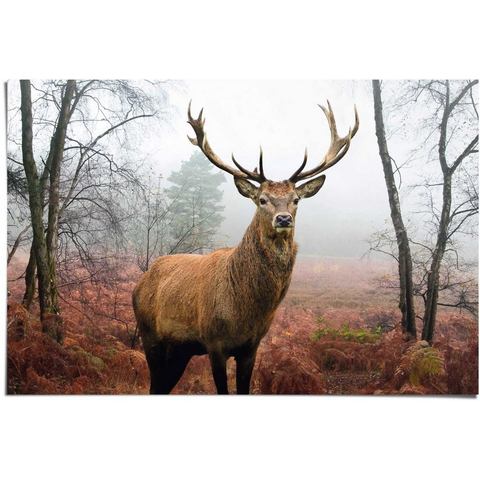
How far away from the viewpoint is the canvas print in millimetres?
5289

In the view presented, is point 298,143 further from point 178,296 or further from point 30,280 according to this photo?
point 30,280

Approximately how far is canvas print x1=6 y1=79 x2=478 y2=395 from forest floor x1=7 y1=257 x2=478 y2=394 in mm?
12

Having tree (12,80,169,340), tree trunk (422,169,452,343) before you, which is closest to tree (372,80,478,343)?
tree trunk (422,169,452,343)

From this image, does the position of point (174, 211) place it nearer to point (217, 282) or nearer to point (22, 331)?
point (217, 282)

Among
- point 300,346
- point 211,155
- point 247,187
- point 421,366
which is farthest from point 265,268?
point 421,366

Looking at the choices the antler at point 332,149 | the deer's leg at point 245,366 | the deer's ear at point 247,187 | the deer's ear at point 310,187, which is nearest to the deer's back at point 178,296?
the deer's leg at point 245,366

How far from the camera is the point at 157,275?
5328mm

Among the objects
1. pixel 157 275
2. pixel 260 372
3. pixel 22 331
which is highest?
pixel 157 275

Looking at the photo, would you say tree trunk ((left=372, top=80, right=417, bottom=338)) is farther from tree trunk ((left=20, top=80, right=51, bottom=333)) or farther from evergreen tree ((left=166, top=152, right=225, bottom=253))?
tree trunk ((left=20, top=80, right=51, bottom=333))

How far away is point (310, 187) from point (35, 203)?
7.91 ft

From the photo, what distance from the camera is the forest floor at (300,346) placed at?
5230 mm

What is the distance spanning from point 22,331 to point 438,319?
3.66 metres

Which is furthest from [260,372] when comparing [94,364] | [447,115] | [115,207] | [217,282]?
[447,115]

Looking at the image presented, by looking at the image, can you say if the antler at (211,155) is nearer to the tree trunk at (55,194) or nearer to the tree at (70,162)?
the tree at (70,162)
